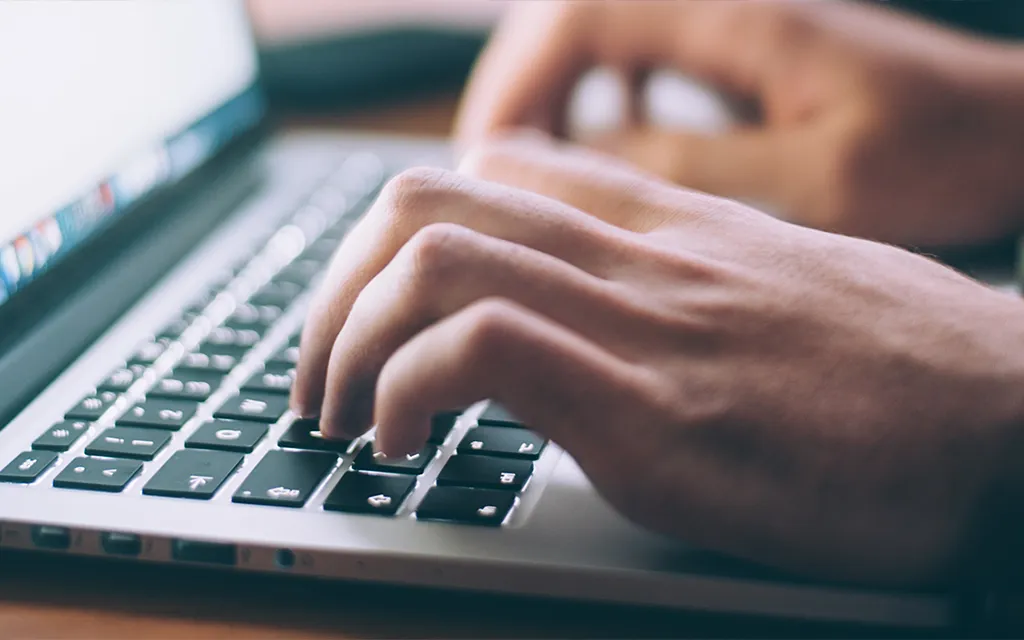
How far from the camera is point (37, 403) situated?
1.50ft

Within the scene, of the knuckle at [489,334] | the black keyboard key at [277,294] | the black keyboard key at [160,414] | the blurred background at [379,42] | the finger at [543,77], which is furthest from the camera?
the blurred background at [379,42]

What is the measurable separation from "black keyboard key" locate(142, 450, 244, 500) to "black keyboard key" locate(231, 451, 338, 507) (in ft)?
0.04

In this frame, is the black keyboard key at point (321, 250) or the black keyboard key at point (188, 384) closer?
the black keyboard key at point (188, 384)

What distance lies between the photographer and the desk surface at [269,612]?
1.17ft

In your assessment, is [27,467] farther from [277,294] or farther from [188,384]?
[277,294]

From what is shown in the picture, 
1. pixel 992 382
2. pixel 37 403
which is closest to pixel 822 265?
pixel 992 382

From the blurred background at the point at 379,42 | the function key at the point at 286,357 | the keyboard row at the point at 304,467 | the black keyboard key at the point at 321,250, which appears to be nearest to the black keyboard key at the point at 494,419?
the keyboard row at the point at 304,467

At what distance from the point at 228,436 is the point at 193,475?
1.2 inches

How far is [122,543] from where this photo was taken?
370 mm

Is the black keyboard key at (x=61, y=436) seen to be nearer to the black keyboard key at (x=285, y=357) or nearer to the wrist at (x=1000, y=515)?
the black keyboard key at (x=285, y=357)

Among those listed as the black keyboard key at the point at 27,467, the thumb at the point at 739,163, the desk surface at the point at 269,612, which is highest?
the thumb at the point at 739,163

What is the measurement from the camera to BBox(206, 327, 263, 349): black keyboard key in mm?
506

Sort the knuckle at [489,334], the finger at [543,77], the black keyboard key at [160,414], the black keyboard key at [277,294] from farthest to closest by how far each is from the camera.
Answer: the finger at [543,77] → the black keyboard key at [277,294] → the black keyboard key at [160,414] → the knuckle at [489,334]

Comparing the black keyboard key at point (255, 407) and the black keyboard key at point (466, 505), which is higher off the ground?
the black keyboard key at point (255, 407)
